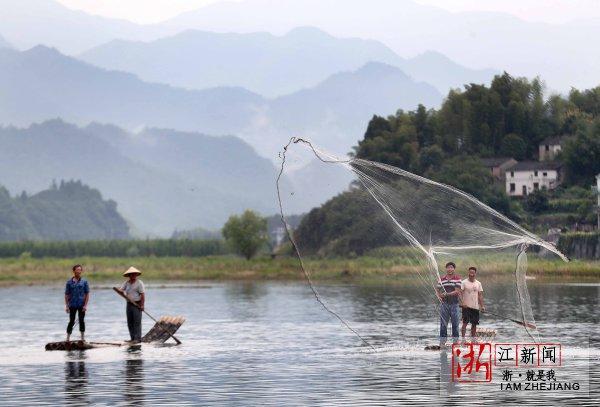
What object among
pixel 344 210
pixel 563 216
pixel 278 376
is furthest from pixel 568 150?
pixel 278 376

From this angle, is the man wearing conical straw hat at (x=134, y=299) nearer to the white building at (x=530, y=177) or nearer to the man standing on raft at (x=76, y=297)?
the man standing on raft at (x=76, y=297)

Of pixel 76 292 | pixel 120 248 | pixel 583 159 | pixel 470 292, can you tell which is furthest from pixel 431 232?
pixel 120 248

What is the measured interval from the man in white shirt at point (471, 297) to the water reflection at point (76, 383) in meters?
8.29

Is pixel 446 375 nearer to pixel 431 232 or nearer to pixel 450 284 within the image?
pixel 431 232

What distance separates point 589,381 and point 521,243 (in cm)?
428

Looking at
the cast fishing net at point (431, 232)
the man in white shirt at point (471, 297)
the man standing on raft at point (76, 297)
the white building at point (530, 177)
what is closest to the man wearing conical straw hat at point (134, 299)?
the man standing on raft at point (76, 297)

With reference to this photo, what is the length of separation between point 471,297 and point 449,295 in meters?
0.65

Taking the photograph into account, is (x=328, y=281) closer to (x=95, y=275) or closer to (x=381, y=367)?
(x=95, y=275)

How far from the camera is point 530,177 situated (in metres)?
149

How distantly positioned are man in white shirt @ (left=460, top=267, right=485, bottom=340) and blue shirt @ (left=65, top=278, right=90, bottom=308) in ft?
30.3

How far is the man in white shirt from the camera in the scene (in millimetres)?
30312

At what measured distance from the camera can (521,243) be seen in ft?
93.6

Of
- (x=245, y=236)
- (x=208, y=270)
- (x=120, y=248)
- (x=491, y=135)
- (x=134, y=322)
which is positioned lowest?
(x=134, y=322)

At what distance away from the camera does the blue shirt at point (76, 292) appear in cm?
3378
